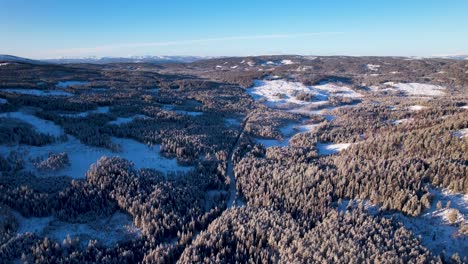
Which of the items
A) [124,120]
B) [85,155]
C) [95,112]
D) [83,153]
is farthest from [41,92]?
[85,155]

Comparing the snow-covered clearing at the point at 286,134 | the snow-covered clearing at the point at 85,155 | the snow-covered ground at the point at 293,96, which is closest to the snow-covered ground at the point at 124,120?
the snow-covered clearing at the point at 85,155

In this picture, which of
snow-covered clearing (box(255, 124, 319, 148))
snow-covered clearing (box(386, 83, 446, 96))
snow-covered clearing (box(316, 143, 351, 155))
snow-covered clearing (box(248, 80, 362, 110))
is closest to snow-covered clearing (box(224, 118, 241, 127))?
snow-covered clearing (box(255, 124, 319, 148))

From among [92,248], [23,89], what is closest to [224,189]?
[92,248]

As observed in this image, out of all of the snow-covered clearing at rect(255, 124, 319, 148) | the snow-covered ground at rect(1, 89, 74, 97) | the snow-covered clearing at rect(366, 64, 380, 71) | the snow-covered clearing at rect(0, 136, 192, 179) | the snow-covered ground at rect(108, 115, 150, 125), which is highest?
the snow-covered clearing at rect(366, 64, 380, 71)

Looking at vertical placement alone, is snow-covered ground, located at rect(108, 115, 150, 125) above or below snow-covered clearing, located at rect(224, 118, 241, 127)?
above

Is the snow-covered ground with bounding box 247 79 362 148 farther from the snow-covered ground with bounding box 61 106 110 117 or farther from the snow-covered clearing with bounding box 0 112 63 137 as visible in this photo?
the snow-covered ground with bounding box 61 106 110 117

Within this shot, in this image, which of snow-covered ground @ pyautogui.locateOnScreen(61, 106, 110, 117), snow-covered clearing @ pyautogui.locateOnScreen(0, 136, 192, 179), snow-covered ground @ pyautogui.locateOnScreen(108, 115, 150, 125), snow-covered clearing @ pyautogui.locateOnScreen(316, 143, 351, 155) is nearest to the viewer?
snow-covered clearing @ pyautogui.locateOnScreen(0, 136, 192, 179)

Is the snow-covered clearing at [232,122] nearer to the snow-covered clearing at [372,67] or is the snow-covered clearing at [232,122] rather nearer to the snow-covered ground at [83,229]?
the snow-covered ground at [83,229]
